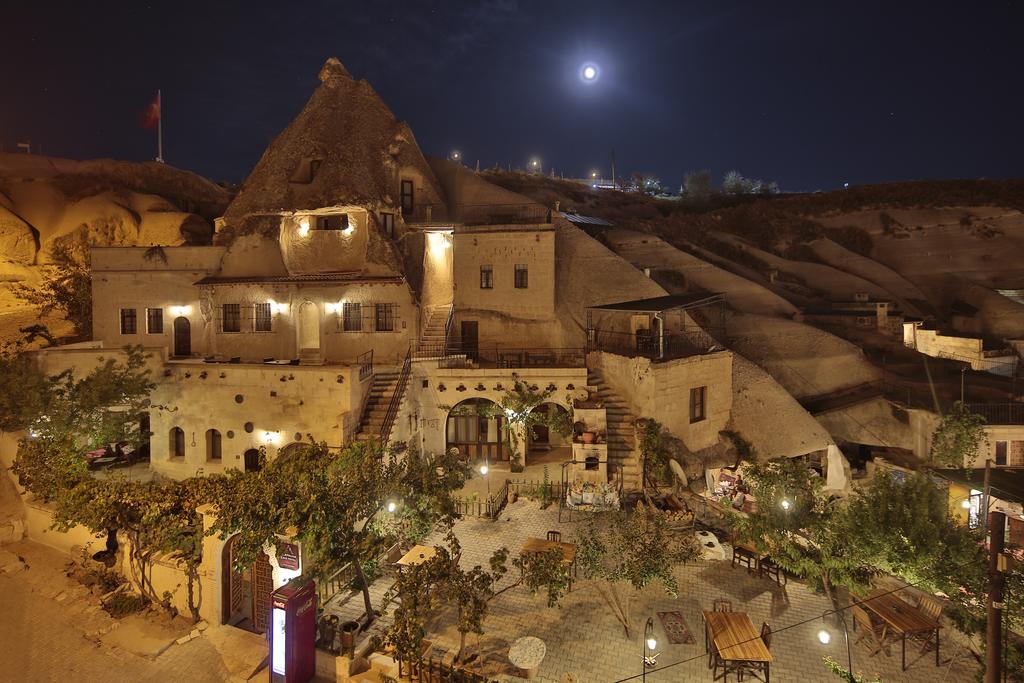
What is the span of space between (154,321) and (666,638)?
27569 mm

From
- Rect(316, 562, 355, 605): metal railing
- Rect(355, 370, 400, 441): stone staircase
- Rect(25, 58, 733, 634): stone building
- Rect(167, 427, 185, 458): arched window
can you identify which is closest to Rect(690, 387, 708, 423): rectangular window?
Rect(25, 58, 733, 634): stone building

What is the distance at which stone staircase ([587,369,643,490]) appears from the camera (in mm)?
20000

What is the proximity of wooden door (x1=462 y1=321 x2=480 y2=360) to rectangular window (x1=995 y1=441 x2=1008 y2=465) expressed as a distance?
21.9 metres

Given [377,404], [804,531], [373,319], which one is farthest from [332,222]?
[804,531]

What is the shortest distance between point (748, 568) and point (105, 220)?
1660 inches

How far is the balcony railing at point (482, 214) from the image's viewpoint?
2928 centimetres

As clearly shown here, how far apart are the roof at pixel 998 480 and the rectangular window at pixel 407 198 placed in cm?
2670

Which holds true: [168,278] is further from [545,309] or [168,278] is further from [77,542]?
[545,309]

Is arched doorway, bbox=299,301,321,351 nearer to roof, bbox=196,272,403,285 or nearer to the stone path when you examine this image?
roof, bbox=196,272,403,285

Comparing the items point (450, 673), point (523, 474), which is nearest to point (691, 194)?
point (523, 474)

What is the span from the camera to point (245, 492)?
12.0 m

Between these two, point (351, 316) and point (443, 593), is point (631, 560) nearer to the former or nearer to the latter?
point (443, 593)

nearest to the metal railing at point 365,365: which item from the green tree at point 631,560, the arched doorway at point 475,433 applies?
the arched doorway at point 475,433

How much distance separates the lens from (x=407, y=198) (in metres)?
29.7
